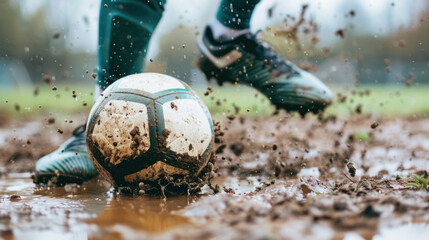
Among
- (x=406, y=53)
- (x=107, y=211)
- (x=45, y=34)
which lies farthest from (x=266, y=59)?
(x=406, y=53)

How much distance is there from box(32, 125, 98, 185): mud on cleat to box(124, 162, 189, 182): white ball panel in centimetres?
81

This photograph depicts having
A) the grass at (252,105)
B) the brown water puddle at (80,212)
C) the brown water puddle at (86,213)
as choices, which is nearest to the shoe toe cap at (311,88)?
the grass at (252,105)

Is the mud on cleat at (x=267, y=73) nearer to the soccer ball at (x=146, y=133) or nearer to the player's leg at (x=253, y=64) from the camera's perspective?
the player's leg at (x=253, y=64)

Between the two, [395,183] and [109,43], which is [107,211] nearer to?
[109,43]

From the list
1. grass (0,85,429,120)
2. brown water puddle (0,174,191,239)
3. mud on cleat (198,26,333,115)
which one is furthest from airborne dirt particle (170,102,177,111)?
grass (0,85,429,120)

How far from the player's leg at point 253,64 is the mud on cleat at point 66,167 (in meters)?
1.37

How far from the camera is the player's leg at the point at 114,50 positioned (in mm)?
3178

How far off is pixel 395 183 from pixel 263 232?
1435mm

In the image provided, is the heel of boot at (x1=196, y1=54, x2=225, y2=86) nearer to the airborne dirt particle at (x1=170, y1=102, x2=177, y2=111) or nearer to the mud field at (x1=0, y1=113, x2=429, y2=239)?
the mud field at (x1=0, y1=113, x2=429, y2=239)

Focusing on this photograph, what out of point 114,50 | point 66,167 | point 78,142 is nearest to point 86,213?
point 66,167

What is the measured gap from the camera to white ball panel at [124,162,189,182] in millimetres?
2545

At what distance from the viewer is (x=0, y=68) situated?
3291 centimetres

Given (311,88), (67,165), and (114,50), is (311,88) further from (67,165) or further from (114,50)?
(67,165)

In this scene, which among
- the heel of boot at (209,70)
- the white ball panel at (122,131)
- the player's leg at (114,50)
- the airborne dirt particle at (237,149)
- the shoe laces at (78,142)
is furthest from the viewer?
the airborne dirt particle at (237,149)
